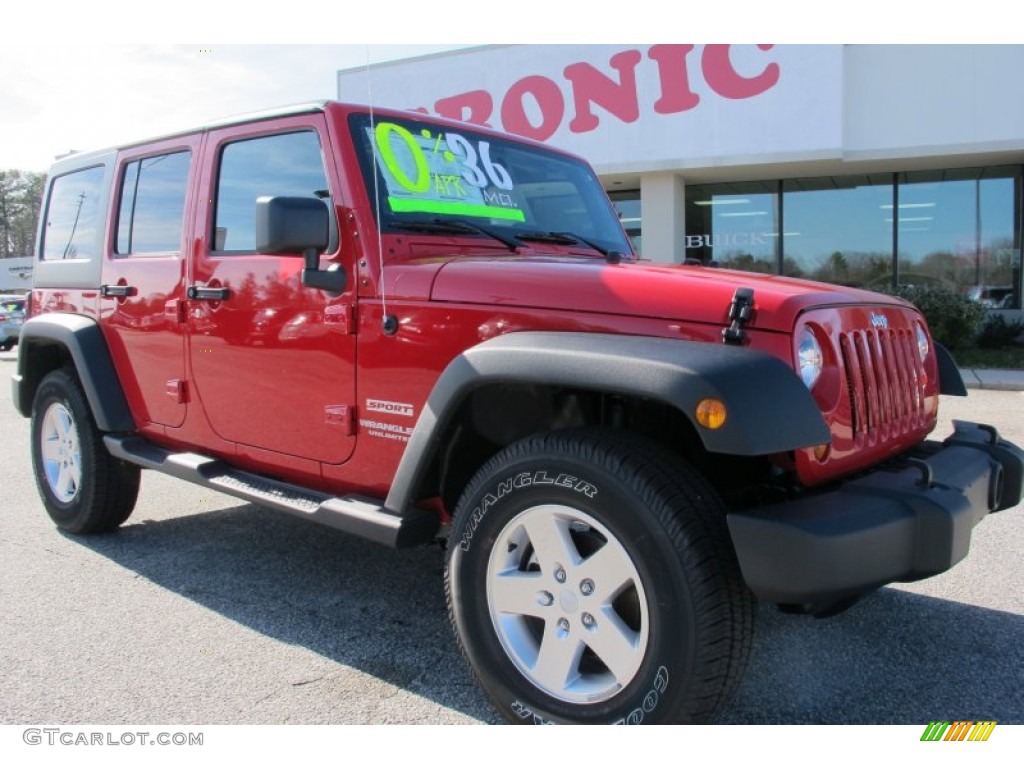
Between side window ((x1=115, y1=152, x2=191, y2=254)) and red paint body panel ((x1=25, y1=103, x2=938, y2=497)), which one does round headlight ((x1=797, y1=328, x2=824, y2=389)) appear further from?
side window ((x1=115, y1=152, x2=191, y2=254))

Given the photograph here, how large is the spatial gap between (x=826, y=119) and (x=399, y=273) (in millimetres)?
12196

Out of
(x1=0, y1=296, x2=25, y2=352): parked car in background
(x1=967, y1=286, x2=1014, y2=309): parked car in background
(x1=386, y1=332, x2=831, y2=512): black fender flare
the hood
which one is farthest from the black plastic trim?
(x1=0, y1=296, x2=25, y2=352): parked car in background

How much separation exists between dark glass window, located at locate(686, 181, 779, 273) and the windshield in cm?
1261

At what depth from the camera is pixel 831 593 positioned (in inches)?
82.0

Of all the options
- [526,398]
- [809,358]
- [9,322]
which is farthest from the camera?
[9,322]

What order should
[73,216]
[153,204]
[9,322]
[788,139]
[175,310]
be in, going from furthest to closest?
[9,322] → [788,139] → [73,216] → [153,204] → [175,310]

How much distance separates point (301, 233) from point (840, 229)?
47.8ft

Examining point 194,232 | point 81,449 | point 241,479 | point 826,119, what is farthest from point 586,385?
point 826,119

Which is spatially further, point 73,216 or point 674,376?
point 73,216

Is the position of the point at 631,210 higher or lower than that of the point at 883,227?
higher

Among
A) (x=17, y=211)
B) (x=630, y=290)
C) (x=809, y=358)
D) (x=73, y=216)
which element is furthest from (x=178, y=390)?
(x=17, y=211)

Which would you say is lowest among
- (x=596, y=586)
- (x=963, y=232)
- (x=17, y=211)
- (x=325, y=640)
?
(x=325, y=640)

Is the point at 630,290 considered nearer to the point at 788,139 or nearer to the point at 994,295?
the point at 788,139

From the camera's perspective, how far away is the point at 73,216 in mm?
4824
